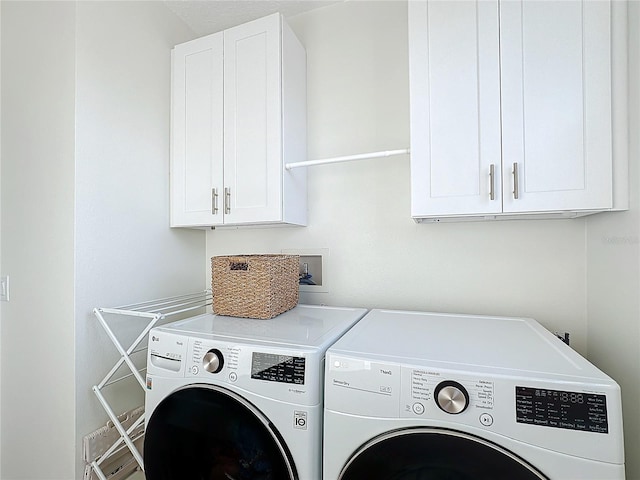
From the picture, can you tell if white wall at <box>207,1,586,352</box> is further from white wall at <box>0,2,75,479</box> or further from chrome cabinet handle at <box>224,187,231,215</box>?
white wall at <box>0,2,75,479</box>

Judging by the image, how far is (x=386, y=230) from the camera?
1.71 metres

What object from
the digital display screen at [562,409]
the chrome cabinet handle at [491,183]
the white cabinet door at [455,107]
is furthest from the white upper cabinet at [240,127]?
the digital display screen at [562,409]

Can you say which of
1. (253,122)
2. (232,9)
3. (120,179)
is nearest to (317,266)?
(253,122)

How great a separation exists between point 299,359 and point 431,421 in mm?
383

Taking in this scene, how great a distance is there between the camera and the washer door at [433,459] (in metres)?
0.77

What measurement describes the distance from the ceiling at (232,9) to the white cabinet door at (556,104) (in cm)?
108

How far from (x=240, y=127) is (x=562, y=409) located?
1613mm

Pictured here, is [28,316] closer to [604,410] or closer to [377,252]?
[377,252]

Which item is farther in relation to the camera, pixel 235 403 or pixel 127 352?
pixel 127 352

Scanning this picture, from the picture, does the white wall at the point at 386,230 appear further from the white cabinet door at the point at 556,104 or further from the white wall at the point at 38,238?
the white wall at the point at 38,238

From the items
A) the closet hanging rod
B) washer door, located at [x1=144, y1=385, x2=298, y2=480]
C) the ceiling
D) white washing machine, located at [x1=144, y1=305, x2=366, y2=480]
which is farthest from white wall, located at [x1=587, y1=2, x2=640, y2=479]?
the ceiling

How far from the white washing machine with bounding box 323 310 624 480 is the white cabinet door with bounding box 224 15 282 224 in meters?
0.89

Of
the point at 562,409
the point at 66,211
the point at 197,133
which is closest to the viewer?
the point at 562,409

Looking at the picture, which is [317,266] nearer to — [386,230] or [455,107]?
[386,230]
